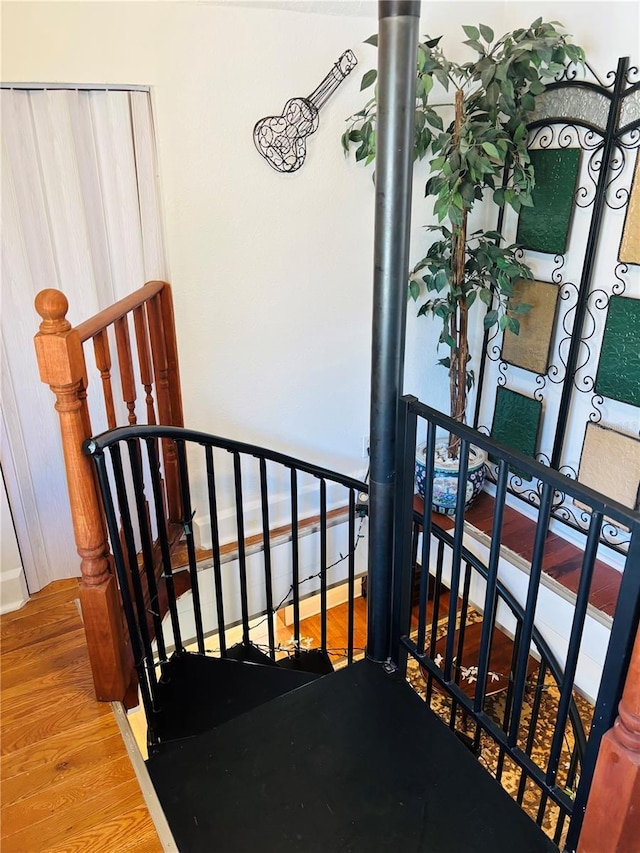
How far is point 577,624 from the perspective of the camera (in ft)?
3.94

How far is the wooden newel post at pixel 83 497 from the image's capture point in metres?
1.51

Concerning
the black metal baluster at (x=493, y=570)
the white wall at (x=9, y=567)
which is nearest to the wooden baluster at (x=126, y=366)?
the white wall at (x=9, y=567)

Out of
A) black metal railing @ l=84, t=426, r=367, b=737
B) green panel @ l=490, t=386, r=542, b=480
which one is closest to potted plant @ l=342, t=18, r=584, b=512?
green panel @ l=490, t=386, r=542, b=480

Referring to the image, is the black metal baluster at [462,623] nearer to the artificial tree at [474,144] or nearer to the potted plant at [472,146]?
the potted plant at [472,146]

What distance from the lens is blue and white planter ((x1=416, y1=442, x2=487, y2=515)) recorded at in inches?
126

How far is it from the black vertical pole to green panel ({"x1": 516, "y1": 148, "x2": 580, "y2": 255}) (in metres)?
1.67

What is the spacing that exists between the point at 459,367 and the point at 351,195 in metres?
0.98

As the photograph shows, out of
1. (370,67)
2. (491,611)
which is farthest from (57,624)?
(370,67)

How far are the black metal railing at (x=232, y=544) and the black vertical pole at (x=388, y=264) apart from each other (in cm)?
57

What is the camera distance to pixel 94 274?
8.09 feet

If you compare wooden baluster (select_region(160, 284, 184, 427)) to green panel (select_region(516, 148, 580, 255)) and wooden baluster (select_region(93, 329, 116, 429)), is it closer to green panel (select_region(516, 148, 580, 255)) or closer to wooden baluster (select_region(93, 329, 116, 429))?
wooden baluster (select_region(93, 329, 116, 429))

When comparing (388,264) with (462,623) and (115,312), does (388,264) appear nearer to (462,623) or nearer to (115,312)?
(115,312)

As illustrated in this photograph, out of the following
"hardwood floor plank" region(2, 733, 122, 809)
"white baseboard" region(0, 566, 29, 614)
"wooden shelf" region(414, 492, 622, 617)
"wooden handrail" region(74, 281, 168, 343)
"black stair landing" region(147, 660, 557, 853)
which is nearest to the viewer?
"black stair landing" region(147, 660, 557, 853)

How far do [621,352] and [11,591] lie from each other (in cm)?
268
